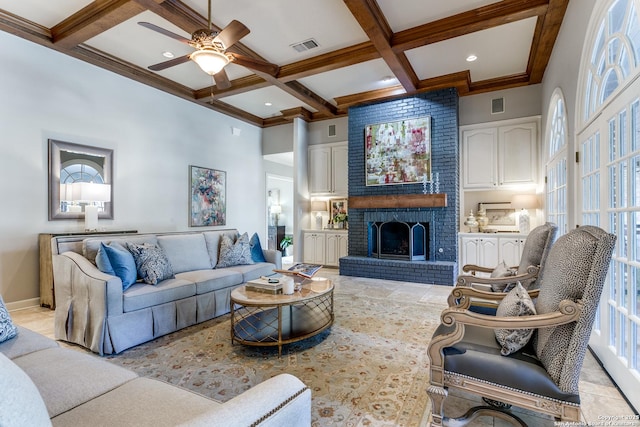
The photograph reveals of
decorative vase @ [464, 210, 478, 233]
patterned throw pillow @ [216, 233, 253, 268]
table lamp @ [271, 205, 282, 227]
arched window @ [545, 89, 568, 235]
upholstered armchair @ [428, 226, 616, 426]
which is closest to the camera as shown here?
upholstered armchair @ [428, 226, 616, 426]

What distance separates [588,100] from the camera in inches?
104

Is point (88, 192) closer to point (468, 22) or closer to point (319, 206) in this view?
point (319, 206)

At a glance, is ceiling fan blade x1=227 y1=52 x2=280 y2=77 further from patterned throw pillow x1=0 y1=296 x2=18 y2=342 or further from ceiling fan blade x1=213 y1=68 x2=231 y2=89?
patterned throw pillow x1=0 y1=296 x2=18 y2=342

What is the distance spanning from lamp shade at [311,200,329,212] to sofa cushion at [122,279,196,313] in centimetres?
409

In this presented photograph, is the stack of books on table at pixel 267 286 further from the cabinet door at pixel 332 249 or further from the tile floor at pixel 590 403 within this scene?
the cabinet door at pixel 332 249

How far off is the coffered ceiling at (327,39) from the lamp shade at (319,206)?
233cm

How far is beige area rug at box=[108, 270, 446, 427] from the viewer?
1.89 metres

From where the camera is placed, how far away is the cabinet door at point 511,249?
4.92 m

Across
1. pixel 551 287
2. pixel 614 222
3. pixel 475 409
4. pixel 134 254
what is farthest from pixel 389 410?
pixel 134 254

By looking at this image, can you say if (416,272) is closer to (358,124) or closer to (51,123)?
(358,124)

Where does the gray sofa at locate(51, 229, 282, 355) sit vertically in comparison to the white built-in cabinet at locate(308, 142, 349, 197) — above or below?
below

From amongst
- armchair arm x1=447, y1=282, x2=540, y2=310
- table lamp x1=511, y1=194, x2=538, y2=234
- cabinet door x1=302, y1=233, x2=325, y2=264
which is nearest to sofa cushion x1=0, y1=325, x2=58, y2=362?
armchair arm x1=447, y1=282, x2=540, y2=310

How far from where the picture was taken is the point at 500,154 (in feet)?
17.2

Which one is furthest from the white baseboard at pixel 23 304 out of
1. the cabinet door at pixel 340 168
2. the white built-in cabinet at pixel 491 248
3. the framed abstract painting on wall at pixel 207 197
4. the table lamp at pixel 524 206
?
the table lamp at pixel 524 206
